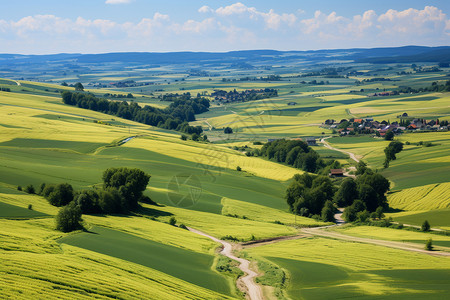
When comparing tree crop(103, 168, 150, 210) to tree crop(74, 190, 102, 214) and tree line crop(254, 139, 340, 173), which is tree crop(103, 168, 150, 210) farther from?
tree line crop(254, 139, 340, 173)

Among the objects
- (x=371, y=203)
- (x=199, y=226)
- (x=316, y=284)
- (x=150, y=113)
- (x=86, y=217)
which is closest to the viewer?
(x=316, y=284)

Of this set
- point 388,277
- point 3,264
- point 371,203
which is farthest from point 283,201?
point 3,264

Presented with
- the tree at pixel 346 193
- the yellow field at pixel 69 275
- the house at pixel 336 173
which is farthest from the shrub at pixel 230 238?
the house at pixel 336 173

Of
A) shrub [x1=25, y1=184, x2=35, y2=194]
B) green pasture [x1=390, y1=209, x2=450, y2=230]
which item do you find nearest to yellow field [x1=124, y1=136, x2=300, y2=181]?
green pasture [x1=390, y1=209, x2=450, y2=230]

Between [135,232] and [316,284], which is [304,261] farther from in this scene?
[135,232]

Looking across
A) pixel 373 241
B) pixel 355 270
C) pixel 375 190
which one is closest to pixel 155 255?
pixel 355 270

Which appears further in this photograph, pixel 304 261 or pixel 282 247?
pixel 282 247
